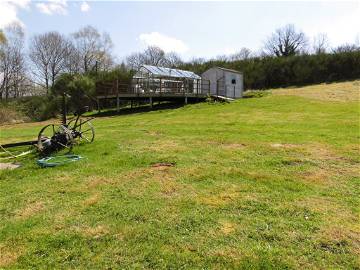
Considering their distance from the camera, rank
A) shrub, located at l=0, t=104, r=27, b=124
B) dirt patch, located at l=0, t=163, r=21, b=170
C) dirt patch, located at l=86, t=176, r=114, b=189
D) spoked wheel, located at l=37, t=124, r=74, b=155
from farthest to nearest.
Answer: shrub, located at l=0, t=104, r=27, b=124 < spoked wheel, located at l=37, t=124, r=74, b=155 < dirt patch, located at l=0, t=163, r=21, b=170 < dirt patch, located at l=86, t=176, r=114, b=189

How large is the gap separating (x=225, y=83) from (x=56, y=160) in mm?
20807

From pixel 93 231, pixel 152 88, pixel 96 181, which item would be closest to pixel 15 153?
pixel 96 181

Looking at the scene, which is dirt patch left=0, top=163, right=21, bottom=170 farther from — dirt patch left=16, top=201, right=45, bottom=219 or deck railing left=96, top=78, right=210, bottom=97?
deck railing left=96, top=78, right=210, bottom=97

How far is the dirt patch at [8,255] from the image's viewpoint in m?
3.90

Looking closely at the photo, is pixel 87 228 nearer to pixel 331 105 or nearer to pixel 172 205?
pixel 172 205

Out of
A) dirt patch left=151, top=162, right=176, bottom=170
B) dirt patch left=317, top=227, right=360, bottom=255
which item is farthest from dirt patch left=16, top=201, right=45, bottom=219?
dirt patch left=317, top=227, right=360, bottom=255

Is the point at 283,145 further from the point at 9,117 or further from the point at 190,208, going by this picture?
the point at 9,117

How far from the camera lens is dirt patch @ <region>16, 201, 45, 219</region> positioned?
5.18m

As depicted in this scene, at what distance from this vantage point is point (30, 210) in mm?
5352

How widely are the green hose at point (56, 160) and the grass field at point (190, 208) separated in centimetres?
24

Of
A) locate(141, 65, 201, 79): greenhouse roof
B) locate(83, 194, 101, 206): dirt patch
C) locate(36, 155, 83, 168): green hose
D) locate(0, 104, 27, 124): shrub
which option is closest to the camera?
locate(83, 194, 101, 206): dirt patch

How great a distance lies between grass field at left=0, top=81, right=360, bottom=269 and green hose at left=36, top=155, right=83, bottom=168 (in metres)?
0.24

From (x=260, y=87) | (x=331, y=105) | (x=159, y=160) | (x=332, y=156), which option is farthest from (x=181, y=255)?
(x=260, y=87)

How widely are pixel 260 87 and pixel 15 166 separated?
100ft
